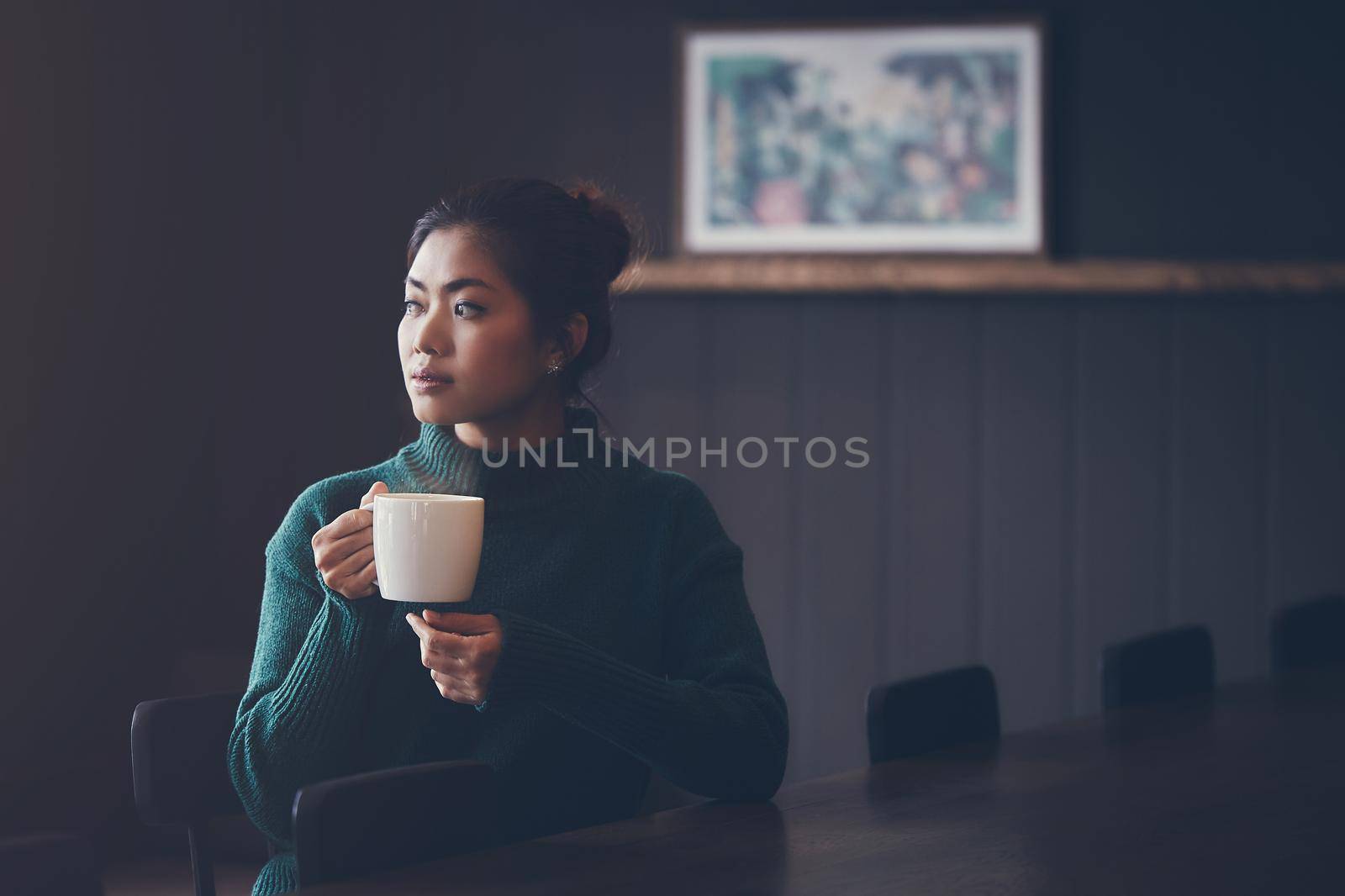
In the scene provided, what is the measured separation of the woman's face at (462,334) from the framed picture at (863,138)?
5.49ft

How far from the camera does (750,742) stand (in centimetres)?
121

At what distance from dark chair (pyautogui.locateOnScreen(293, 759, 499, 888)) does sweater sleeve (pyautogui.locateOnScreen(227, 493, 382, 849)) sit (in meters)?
0.17

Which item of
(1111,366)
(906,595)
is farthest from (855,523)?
(1111,366)

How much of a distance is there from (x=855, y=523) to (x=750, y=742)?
1.77m

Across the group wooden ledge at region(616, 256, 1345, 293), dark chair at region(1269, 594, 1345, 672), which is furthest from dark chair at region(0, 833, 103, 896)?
wooden ledge at region(616, 256, 1345, 293)

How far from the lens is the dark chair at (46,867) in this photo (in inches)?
33.2

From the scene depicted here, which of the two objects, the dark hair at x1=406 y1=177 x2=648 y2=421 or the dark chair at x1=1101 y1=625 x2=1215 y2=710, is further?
the dark chair at x1=1101 y1=625 x2=1215 y2=710

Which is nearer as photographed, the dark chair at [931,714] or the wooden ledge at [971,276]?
the dark chair at [931,714]

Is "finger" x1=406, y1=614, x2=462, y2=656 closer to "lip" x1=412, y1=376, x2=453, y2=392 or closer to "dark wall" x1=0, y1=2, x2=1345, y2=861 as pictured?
"lip" x1=412, y1=376, x2=453, y2=392

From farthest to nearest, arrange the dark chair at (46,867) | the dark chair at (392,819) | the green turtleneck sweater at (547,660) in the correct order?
the green turtleneck sweater at (547,660) < the dark chair at (392,819) < the dark chair at (46,867)

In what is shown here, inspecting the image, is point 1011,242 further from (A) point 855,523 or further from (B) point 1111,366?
(A) point 855,523

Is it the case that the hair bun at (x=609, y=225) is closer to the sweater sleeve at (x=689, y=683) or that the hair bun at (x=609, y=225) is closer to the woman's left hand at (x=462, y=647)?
the sweater sleeve at (x=689, y=683)

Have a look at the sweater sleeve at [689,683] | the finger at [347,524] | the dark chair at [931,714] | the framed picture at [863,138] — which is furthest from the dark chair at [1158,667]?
the framed picture at [863,138]

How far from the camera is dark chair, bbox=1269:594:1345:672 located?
214 cm
